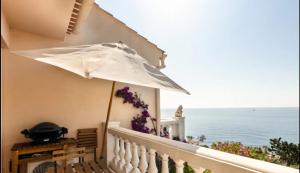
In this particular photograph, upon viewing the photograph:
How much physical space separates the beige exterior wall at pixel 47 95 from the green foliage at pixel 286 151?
420 cm

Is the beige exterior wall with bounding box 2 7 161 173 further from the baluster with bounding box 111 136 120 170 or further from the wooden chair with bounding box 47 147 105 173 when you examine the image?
the wooden chair with bounding box 47 147 105 173

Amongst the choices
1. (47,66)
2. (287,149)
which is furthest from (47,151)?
(287,149)

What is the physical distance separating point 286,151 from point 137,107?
4.24 meters

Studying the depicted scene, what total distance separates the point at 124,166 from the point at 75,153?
2.60ft

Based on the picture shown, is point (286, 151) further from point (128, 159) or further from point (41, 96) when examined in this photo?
point (41, 96)

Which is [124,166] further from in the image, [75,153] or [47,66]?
[47,66]

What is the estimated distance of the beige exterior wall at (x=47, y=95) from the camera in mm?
3684

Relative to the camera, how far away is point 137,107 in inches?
205

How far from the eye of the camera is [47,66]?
13.4ft

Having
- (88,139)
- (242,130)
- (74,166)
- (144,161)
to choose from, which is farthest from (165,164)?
(242,130)

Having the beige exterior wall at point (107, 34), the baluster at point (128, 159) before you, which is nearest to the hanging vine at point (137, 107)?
the beige exterior wall at point (107, 34)

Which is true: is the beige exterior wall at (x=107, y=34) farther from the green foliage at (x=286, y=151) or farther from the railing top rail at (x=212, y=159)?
the green foliage at (x=286, y=151)

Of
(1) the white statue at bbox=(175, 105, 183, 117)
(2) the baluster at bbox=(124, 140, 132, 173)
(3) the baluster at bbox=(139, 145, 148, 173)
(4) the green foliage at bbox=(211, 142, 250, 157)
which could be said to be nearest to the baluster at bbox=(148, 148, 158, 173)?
(3) the baluster at bbox=(139, 145, 148, 173)

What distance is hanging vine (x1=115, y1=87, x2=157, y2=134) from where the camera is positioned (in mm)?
4989
